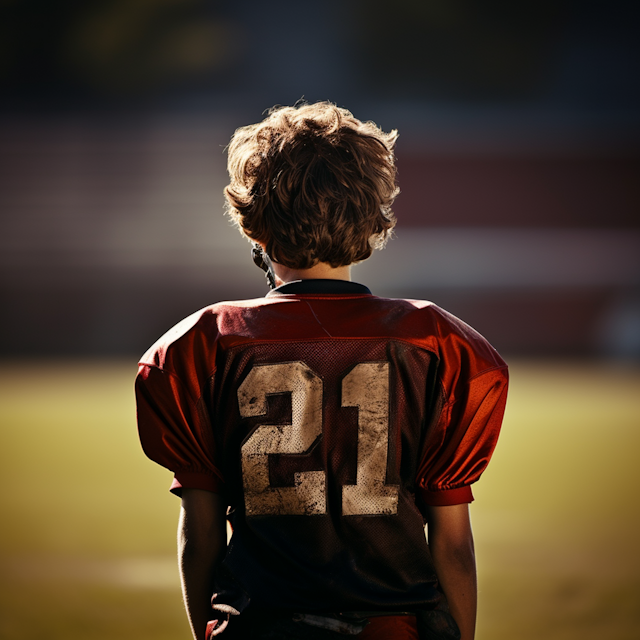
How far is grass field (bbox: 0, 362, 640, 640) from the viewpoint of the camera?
2.73m

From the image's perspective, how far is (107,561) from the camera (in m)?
3.33

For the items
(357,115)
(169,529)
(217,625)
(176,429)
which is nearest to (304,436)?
(176,429)

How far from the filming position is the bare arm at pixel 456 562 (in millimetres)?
1281

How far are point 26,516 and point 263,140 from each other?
340cm

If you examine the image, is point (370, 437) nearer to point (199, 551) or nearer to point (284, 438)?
point (284, 438)

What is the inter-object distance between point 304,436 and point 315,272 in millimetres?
292

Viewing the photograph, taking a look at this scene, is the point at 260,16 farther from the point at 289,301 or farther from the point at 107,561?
the point at 289,301

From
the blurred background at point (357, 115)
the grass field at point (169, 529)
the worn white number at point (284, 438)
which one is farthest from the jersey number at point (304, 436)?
the blurred background at point (357, 115)

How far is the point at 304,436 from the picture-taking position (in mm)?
1224

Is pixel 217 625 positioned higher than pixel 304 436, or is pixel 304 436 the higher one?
pixel 304 436

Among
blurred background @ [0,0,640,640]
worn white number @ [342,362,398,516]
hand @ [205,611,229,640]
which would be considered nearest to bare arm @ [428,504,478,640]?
worn white number @ [342,362,398,516]

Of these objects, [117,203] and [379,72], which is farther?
[379,72]

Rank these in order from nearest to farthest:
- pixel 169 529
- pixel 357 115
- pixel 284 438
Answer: pixel 284 438 < pixel 169 529 < pixel 357 115

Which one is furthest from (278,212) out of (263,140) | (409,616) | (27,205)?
(27,205)
